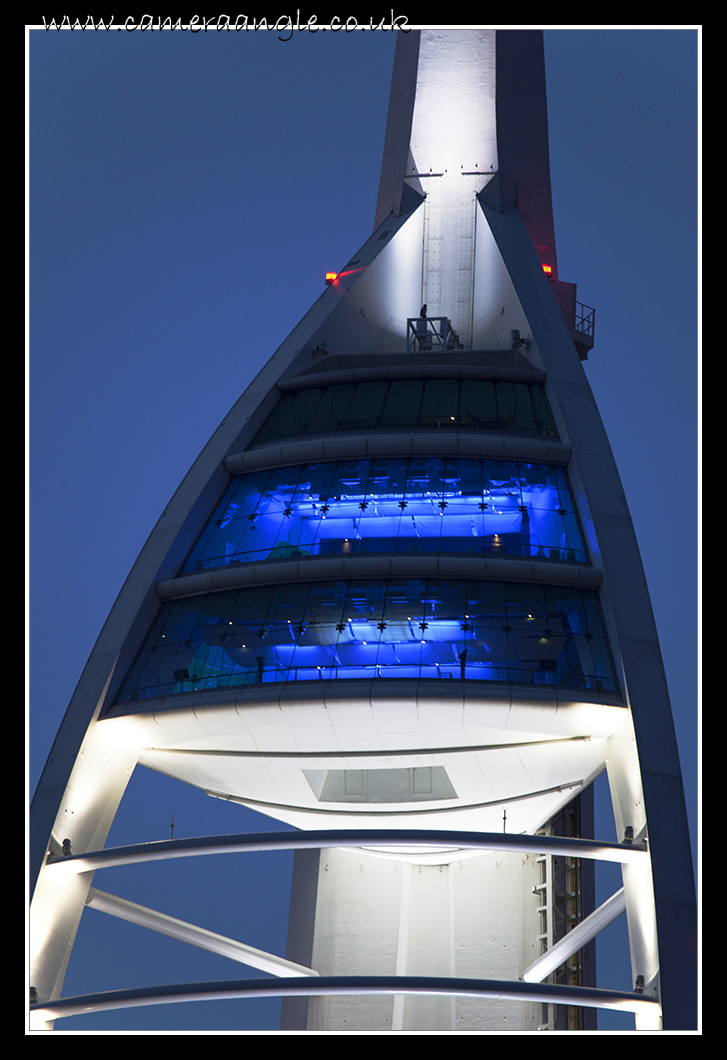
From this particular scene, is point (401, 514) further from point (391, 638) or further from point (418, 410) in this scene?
point (418, 410)

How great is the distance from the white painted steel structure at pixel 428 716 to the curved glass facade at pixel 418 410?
339 millimetres

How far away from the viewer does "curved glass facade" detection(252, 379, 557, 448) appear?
36.3m

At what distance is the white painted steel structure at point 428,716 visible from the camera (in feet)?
97.7

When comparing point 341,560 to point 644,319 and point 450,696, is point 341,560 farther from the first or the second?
point 644,319

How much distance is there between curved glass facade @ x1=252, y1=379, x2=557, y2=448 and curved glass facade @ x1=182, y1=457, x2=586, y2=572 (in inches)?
68.1

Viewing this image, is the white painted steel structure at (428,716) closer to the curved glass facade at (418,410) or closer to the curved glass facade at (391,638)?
the curved glass facade at (391,638)

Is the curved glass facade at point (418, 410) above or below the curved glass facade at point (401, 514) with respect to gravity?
above

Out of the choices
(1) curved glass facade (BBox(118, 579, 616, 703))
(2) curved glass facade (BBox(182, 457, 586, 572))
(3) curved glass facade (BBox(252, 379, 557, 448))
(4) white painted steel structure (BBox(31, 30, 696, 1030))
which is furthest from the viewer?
(3) curved glass facade (BBox(252, 379, 557, 448))

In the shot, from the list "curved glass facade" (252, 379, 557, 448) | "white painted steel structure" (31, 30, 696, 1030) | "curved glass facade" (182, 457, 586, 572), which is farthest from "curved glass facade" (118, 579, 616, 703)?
"curved glass facade" (252, 379, 557, 448)

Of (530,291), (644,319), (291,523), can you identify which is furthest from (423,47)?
(644,319)

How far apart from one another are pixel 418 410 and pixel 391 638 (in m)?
8.09

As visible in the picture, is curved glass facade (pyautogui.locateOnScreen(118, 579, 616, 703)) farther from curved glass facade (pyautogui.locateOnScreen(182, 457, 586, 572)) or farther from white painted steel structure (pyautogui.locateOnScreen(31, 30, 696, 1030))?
curved glass facade (pyautogui.locateOnScreen(182, 457, 586, 572))

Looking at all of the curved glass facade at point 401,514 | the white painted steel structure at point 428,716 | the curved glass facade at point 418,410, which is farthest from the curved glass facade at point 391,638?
the curved glass facade at point 418,410

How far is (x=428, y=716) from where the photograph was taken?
30422 mm
